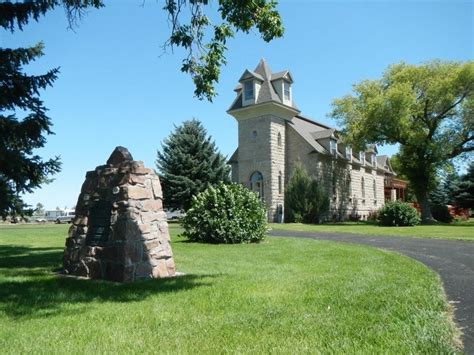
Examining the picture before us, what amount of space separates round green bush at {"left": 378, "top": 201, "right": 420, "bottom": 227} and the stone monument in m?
23.8

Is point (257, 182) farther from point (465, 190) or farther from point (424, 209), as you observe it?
point (465, 190)

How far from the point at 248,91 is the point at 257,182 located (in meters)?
7.71

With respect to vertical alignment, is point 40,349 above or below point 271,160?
below

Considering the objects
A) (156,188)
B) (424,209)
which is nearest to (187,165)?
(424,209)

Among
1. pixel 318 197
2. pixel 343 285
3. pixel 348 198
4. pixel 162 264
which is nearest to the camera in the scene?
pixel 343 285

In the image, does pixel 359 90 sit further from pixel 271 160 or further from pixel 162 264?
pixel 162 264

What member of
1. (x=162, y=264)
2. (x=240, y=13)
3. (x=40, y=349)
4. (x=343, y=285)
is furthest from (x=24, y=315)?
(x=240, y=13)

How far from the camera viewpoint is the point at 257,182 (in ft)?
121

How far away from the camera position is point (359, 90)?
127 feet

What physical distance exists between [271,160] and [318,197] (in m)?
4.81

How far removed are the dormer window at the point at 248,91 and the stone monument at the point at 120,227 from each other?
2894cm

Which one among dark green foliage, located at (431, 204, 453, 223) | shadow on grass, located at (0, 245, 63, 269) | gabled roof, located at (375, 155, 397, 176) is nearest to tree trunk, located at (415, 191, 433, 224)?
dark green foliage, located at (431, 204, 453, 223)

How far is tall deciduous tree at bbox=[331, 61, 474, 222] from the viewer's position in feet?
114

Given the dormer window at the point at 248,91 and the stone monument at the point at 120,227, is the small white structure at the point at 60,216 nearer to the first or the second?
the dormer window at the point at 248,91
